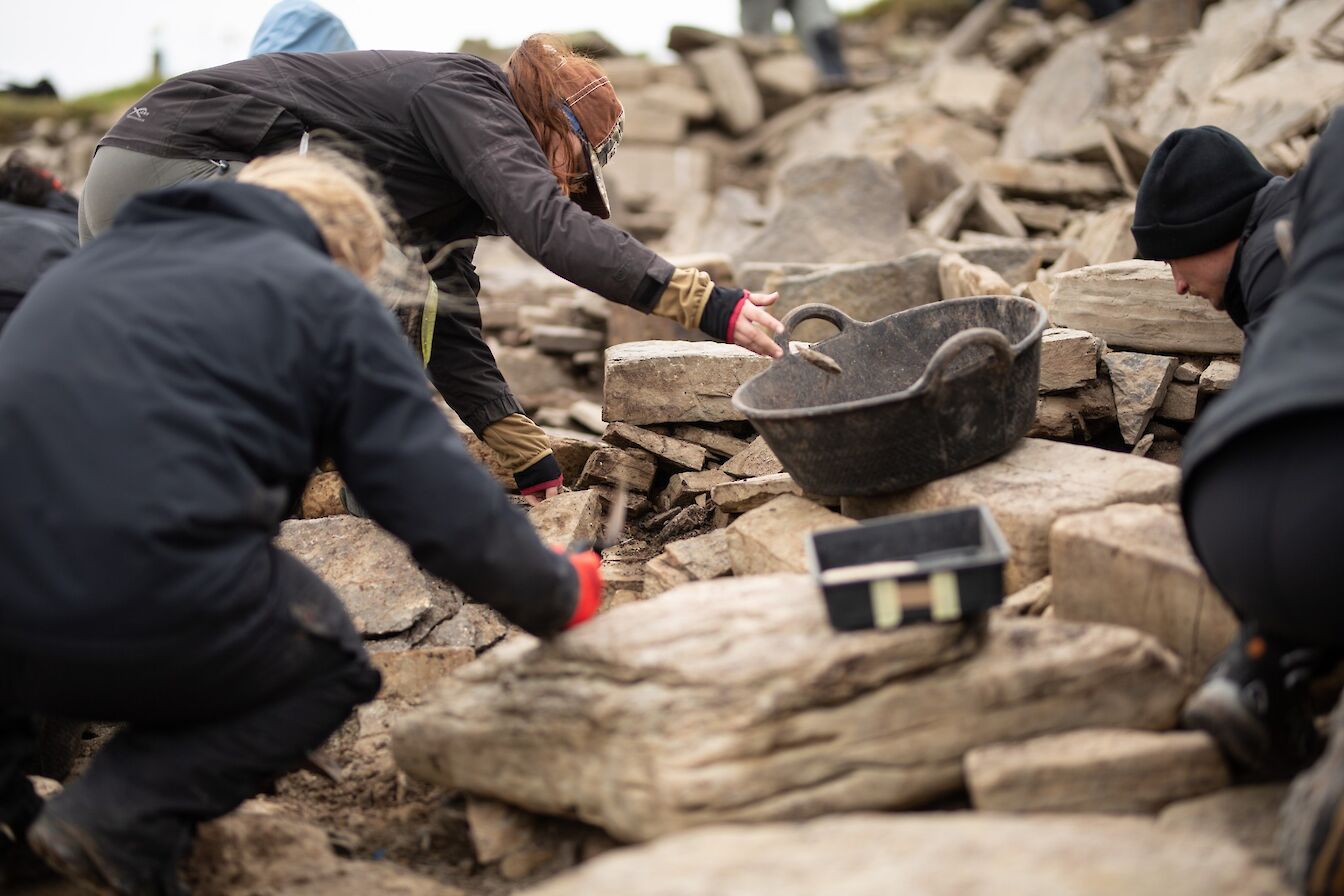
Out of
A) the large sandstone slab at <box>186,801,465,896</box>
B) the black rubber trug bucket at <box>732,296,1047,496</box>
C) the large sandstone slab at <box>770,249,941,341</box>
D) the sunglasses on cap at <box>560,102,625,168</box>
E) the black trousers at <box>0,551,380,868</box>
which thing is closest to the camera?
the black trousers at <box>0,551,380,868</box>

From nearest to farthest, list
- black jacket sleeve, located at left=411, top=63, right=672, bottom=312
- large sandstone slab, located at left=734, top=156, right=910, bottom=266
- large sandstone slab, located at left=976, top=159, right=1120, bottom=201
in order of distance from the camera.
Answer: black jacket sleeve, located at left=411, top=63, right=672, bottom=312, large sandstone slab, located at left=734, top=156, right=910, bottom=266, large sandstone slab, located at left=976, top=159, right=1120, bottom=201

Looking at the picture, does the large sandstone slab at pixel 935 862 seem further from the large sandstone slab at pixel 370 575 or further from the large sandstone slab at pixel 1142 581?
the large sandstone slab at pixel 370 575

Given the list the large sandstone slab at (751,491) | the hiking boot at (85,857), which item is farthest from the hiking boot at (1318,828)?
the hiking boot at (85,857)

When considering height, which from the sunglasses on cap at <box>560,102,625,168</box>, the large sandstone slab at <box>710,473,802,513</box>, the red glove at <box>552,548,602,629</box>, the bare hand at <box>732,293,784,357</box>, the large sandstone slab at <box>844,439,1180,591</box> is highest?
the sunglasses on cap at <box>560,102,625,168</box>

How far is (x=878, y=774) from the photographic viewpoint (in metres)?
2.44

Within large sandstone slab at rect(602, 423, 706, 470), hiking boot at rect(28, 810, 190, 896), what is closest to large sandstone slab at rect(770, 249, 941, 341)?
large sandstone slab at rect(602, 423, 706, 470)

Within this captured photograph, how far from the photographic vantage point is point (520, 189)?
354 cm

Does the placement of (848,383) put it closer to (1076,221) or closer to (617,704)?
(617,704)

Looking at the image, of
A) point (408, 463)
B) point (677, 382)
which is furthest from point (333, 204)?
point (677, 382)

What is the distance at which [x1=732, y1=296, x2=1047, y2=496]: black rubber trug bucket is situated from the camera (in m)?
3.23

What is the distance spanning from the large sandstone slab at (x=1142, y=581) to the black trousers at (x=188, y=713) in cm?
167

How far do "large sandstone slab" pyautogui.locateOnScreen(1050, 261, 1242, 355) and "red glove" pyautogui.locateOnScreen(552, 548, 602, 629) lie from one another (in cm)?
247

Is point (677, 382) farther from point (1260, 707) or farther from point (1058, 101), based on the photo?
point (1058, 101)

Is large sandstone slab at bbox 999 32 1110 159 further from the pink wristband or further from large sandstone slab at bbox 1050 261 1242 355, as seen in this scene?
the pink wristband
